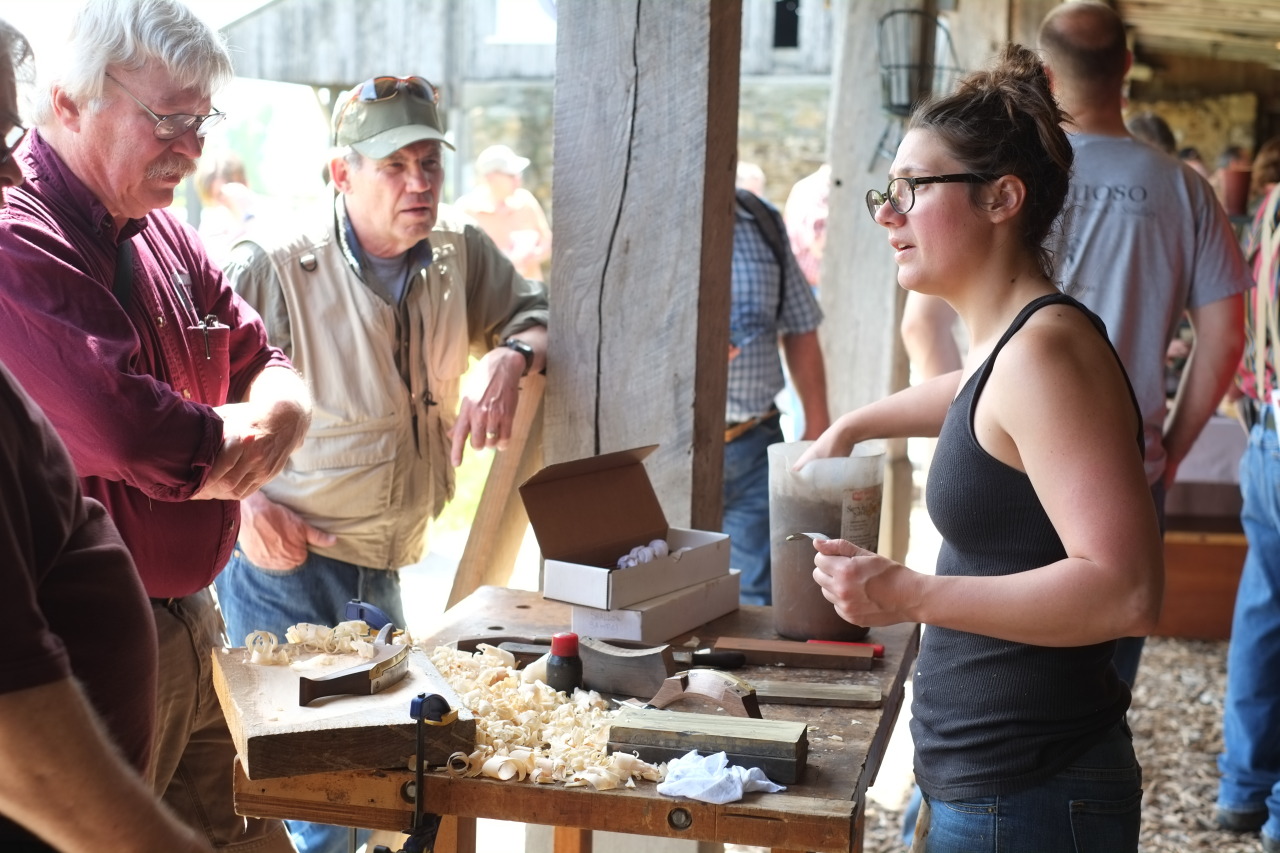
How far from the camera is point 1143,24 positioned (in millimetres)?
9344

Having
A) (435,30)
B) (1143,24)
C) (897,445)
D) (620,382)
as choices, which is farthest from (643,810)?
(435,30)

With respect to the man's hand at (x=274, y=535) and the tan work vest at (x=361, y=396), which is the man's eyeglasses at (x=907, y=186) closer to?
the tan work vest at (x=361, y=396)

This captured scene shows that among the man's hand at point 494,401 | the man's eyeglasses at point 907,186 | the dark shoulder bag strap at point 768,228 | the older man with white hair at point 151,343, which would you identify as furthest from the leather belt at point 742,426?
the man's eyeglasses at point 907,186

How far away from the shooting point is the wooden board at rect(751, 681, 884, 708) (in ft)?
5.98

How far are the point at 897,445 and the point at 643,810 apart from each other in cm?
387

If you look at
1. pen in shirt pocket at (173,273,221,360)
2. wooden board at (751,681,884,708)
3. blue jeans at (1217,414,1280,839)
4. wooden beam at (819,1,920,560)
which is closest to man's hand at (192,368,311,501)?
pen in shirt pocket at (173,273,221,360)

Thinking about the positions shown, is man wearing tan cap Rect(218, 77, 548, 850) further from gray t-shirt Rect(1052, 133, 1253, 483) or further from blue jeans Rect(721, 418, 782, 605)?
gray t-shirt Rect(1052, 133, 1253, 483)

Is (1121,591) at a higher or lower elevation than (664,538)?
higher

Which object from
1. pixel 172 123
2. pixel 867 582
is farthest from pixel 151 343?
pixel 867 582

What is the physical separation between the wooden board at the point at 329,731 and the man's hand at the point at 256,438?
414 mm

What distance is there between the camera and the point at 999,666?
1603mm

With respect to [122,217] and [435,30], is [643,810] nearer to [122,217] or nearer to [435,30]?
[122,217]

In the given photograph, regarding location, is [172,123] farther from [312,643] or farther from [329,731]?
[329,731]

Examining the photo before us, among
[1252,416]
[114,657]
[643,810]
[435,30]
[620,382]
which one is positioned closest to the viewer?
[114,657]
